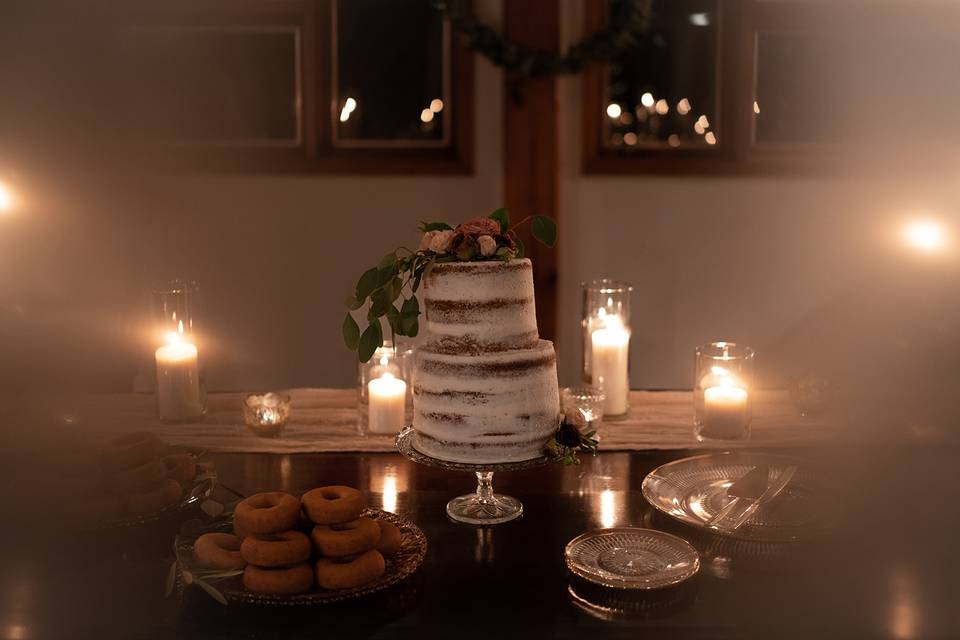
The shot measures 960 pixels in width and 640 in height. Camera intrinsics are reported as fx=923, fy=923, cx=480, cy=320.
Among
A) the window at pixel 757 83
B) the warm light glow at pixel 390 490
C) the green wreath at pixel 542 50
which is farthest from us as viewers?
the window at pixel 757 83

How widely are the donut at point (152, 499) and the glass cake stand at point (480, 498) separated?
0.29 m

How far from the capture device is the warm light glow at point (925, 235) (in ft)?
11.5

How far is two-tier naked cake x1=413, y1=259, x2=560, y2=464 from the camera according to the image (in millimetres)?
1100

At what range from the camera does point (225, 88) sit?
10.9 ft

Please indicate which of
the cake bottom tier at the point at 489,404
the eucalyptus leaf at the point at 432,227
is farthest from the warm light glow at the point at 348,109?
the cake bottom tier at the point at 489,404

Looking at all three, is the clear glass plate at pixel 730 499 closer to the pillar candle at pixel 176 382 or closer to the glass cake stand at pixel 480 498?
the glass cake stand at pixel 480 498

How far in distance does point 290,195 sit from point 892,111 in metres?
2.24

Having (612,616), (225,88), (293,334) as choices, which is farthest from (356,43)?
(612,616)

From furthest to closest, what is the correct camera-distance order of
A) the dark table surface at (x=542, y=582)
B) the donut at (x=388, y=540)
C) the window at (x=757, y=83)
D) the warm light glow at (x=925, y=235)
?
the warm light glow at (x=925, y=235) < the window at (x=757, y=83) < the donut at (x=388, y=540) < the dark table surface at (x=542, y=582)

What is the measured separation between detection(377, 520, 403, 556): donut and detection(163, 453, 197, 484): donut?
31 cm

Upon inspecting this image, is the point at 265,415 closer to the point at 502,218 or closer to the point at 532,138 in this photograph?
the point at 502,218

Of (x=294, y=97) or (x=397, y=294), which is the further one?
(x=294, y=97)

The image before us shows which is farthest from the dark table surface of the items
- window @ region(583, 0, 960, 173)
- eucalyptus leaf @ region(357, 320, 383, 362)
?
window @ region(583, 0, 960, 173)

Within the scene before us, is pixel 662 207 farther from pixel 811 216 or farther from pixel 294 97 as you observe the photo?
pixel 294 97
